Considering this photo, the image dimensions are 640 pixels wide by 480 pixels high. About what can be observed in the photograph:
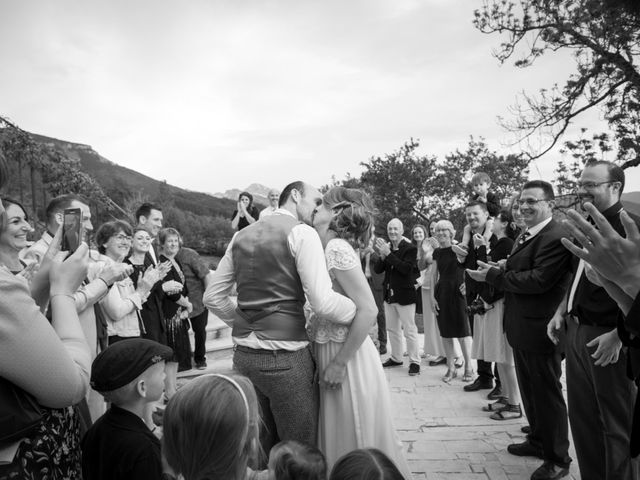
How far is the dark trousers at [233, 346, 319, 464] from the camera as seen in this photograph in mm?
2504

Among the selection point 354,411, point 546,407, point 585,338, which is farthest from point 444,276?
point 354,411

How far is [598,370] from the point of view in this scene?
2846 mm

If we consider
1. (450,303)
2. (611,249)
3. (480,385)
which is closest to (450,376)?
(480,385)

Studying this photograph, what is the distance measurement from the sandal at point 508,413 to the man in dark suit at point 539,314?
951 mm

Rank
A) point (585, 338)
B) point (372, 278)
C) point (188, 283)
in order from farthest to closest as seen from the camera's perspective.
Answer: point (372, 278), point (188, 283), point (585, 338)

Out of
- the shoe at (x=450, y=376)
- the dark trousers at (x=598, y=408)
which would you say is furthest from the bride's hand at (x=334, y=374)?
the shoe at (x=450, y=376)

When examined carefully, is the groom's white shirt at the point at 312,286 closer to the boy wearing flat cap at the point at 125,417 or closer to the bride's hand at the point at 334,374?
the bride's hand at the point at 334,374

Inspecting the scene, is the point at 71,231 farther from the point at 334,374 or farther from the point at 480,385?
the point at 480,385

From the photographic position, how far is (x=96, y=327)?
11.2 feet

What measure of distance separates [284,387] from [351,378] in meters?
0.41

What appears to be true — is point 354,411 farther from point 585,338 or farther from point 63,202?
point 63,202

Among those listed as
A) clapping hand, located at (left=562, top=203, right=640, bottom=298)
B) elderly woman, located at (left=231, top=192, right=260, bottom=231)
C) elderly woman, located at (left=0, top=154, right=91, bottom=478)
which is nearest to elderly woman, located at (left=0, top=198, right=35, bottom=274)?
elderly woman, located at (left=0, top=154, right=91, bottom=478)

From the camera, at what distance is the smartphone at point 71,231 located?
2.00 metres

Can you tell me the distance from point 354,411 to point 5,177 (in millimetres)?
2042
